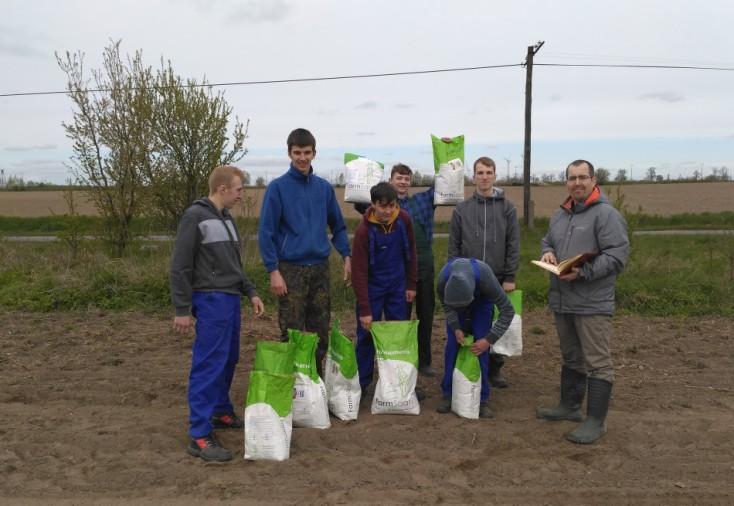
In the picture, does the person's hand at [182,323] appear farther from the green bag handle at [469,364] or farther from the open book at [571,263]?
the open book at [571,263]

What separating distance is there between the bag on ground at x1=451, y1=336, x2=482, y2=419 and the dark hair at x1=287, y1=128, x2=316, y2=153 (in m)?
1.71

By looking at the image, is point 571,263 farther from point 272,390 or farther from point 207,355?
point 207,355

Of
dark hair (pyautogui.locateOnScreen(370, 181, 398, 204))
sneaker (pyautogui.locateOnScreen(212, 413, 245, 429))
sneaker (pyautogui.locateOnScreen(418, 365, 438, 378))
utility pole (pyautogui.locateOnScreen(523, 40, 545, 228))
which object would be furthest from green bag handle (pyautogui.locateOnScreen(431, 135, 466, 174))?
utility pole (pyautogui.locateOnScreen(523, 40, 545, 228))

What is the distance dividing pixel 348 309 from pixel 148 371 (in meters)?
2.90

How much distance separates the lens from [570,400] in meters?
4.25

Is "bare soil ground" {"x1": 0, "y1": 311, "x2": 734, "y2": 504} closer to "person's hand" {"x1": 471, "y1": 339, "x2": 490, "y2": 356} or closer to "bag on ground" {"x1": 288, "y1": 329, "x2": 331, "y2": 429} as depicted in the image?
"bag on ground" {"x1": 288, "y1": 329, "x2": 331, "y2": 429}

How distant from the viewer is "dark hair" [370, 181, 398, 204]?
4.12m

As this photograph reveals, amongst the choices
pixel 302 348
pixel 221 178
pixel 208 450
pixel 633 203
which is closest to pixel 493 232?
pixel 302 348

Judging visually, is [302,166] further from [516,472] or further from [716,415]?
[716,415]

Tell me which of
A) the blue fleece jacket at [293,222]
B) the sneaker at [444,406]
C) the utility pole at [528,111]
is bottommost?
the sneaker at [444,406]

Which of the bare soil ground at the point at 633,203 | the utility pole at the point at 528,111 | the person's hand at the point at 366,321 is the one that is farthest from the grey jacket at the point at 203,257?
the bare soil ground at the point at 633,203

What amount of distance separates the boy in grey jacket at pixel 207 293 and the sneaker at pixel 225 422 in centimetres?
36

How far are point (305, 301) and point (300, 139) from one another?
3.70 ft

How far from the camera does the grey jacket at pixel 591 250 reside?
3.79 metres
